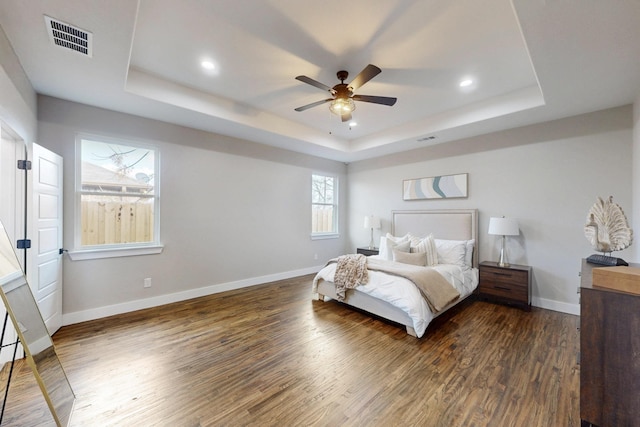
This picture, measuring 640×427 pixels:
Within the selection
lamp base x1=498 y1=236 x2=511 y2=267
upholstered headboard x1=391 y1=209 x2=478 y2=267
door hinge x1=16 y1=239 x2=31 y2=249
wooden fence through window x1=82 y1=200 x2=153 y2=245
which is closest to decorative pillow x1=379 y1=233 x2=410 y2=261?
upholstered headboard x1=391 y1=209 x2=478 y2=267

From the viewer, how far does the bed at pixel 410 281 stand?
2855 mm

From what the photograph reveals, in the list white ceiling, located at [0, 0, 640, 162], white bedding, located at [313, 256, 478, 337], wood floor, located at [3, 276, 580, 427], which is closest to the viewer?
wood floor, located at [3, 276, 580, 427]

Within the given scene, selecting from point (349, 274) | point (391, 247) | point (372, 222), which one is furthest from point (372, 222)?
point (349, 274)

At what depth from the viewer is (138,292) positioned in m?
3.56

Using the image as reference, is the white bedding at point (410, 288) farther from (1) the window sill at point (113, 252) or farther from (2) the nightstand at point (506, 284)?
(1) the window sill at point (113, 252)

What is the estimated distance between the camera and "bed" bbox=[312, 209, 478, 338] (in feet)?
9.37

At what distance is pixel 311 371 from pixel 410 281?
151 cm

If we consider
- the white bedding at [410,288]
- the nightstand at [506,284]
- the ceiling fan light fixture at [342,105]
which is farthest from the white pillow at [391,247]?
the ceiling fan light fixture at [342,105]

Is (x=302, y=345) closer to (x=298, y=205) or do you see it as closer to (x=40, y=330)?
(x=40, y=330)

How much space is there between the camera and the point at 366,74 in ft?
7.86

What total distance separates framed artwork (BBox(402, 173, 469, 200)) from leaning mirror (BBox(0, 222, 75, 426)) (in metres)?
5.21

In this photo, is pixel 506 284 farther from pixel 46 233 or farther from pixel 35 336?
pixel 46 233

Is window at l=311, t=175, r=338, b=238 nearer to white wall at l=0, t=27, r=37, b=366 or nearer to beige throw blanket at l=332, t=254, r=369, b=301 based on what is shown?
beige throw blanket at l=332, t=254, r=369, b=301

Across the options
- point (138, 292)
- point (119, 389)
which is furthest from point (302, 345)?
point (138, 292)
